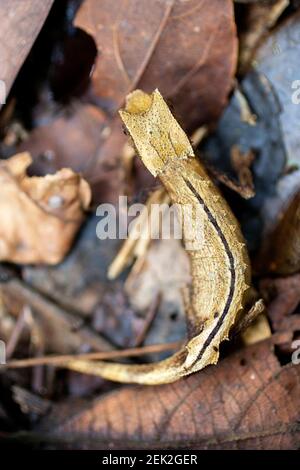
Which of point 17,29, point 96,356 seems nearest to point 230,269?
point 96,356

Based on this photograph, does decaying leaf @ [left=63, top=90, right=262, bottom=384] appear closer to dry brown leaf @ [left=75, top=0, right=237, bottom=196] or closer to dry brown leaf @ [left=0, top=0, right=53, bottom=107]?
dry brown leaf @ [left=75, top=0, right=237, bottom=196]

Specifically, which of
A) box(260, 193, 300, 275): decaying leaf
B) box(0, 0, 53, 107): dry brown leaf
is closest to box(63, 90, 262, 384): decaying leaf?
box(260, 193, 300, 275): decaying leaf

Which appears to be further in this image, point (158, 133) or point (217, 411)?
point (217, 411)

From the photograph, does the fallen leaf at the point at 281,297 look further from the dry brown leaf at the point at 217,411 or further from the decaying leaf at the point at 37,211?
the decaying leaf at the point at 37,211

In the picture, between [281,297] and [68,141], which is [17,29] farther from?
[281,297]

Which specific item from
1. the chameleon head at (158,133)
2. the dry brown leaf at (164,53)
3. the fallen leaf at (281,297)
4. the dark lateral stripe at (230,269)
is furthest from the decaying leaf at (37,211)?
the fallen leaf at (281,297)
